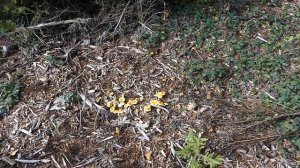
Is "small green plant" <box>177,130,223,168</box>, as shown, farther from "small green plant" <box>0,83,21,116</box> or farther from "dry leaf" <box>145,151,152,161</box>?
"small green plant" <box>0,83,21,116</box>

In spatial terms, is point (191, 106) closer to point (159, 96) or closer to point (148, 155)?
point (159, 96)

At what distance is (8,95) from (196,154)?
1877 mm

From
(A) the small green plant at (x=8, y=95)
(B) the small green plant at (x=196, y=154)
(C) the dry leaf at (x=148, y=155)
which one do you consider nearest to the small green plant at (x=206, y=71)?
(B) the small green plant at (x=196, y=154)

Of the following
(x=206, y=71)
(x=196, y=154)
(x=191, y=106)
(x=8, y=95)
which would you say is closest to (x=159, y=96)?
(x=191, y=106)

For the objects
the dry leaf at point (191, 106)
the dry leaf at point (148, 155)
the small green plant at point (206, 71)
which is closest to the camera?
the dry leaf at point (148, 155)

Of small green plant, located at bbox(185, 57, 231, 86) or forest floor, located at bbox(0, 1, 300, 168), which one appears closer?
forest floor, located at bbox(0, 1, 300, 168)

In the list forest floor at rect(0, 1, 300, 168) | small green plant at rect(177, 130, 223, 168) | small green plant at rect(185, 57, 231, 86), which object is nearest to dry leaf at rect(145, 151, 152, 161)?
forest floor at rect(0, 1, 300, 168)

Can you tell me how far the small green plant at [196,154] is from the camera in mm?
2977

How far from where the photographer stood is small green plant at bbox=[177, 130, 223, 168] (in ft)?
9.77

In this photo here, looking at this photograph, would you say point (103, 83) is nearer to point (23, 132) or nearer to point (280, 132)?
point (23, 132)

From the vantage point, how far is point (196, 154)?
9.90 feet

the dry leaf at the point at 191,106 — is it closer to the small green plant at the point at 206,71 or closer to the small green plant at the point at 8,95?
the small green plant at the point at 206,71

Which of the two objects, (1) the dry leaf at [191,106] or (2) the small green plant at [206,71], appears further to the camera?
(2) the small green plant at [206,71]

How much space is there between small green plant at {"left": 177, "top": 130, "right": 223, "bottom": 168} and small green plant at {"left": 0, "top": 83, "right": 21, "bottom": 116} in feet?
5.46
